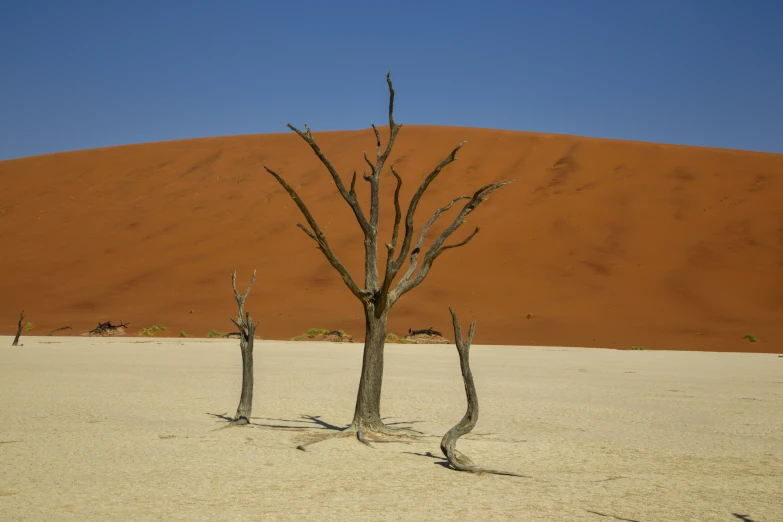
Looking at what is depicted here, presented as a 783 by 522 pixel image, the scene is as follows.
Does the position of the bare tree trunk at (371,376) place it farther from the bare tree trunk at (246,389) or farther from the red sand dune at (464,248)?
the red sand dune at (464,248)

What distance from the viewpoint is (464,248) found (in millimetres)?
41062

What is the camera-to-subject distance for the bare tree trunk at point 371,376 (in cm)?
827

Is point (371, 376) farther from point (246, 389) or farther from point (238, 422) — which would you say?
point (238, 422)

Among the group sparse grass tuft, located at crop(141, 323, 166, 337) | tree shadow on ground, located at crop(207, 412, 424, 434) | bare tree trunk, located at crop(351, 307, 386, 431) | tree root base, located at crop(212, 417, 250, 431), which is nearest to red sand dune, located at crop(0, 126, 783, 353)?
sparse grass tuft, located at crop(141, 323, 166, 337)

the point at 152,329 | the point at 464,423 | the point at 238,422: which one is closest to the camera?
the point at 464,423

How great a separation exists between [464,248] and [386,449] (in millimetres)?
33664

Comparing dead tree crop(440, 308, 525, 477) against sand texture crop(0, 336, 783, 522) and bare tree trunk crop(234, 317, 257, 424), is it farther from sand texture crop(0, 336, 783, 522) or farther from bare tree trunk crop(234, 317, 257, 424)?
bare tree trunk crop(234, 317, 257, 424)

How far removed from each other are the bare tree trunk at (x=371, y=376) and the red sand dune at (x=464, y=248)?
21.6 meters

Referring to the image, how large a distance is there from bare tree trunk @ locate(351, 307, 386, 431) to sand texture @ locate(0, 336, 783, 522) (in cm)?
52

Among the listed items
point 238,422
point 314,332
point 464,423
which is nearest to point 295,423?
point 238,422

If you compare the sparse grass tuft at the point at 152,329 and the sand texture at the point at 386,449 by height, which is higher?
the sparse grass tuft at the point at 152,329

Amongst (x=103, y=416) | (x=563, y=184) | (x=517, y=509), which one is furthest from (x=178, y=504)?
(x=563, y=184)

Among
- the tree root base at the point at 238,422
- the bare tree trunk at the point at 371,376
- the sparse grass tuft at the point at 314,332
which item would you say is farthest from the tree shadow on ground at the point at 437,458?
the sparse grass tuft at the point at 314,332

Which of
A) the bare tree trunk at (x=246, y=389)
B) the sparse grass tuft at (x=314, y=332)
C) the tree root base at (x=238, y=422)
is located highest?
the sparse grass tuft at (x=314, y=332)
